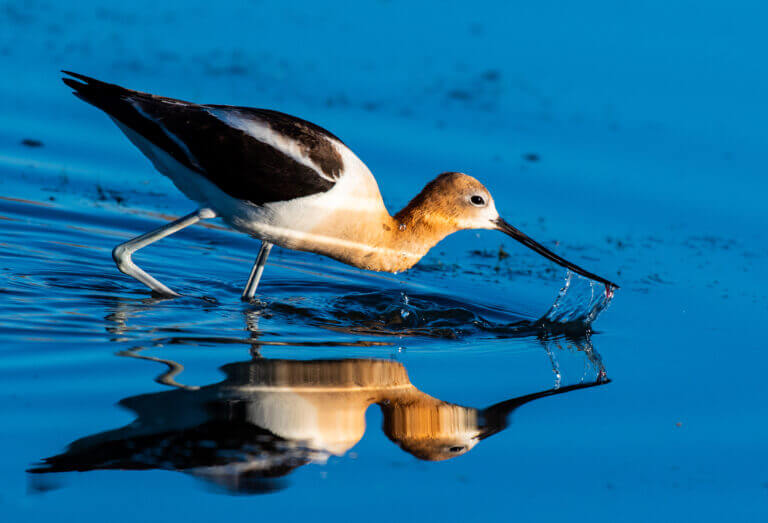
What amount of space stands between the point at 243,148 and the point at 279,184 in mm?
282

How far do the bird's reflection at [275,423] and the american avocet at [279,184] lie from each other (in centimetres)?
102

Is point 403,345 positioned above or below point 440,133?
below

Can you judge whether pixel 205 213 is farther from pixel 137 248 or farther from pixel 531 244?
pixel 531 244

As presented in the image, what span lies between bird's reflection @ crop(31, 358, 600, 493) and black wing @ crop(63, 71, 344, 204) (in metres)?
1.11

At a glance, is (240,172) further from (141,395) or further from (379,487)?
(379,487)

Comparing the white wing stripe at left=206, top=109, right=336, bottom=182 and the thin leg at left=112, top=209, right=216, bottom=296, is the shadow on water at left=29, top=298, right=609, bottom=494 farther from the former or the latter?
the white wing stripe at left=206, top=109, right=336, bottom=182

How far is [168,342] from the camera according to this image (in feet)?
17.1

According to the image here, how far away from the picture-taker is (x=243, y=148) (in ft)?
19.1

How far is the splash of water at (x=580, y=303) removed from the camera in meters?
6.12

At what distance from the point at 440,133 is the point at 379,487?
5.70m

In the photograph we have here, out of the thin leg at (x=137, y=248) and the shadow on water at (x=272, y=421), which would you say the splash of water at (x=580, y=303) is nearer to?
the shadow on water at (x=272, y=421)

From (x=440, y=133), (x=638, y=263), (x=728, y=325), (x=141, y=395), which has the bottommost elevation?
(x=141, y=395)

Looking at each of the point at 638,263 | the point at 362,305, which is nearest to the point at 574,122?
the point at 638,263

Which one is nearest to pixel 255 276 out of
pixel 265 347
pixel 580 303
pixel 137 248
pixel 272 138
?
pixel 137 248
